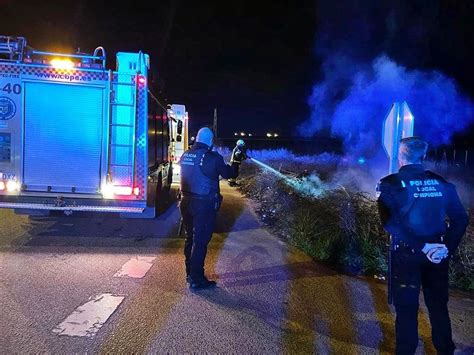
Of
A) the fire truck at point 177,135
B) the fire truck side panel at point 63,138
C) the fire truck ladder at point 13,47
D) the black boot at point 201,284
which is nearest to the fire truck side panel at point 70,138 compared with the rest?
the fire truck side panel at point 63,138

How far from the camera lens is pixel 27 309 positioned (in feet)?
13.3

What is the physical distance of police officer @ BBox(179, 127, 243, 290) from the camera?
482 cm

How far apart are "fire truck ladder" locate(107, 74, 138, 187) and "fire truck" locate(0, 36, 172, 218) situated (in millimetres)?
15

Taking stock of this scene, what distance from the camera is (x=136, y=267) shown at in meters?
5.61

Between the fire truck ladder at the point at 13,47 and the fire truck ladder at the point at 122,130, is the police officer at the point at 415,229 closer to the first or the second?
the fire truck ladder at the point at 122,130

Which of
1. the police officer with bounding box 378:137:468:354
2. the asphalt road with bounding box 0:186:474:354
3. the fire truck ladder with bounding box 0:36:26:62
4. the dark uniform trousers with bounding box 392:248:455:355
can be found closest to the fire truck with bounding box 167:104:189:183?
the fire truck ladder with bounding box 0:36:26:62

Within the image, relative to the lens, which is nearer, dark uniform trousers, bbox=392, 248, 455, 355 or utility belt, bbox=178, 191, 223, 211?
dark uniform trousers, bbox=392, 248, 455, 355

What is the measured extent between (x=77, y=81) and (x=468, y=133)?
110ft

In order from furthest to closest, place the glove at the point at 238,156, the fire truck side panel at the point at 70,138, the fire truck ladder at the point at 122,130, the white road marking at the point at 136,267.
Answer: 1. the fire truck ladder at the point at 122,130
2. the fire truck side panel at the point at 70,138
3. the glove at the point at 238,156
4. the white road marking at the point at 136,267

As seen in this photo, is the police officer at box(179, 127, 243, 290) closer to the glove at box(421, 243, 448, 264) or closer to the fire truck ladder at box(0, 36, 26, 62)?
the glove at box(421, 243, 448, 264)

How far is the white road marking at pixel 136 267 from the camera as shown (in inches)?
208

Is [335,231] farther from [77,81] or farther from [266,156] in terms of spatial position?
[266,156]

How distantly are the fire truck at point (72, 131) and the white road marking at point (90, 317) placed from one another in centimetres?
238

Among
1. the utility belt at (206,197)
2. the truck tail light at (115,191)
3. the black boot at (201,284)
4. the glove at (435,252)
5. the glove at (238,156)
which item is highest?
the glove at (238,156)
